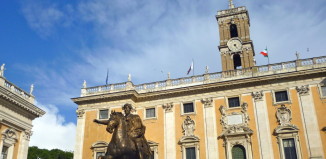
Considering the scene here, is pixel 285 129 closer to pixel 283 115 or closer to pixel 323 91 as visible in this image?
pixel 283 115

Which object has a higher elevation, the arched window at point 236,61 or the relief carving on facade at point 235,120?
the arched window at point 236,61

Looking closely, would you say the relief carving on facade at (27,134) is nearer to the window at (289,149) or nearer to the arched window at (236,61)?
the arched window at (236,61)

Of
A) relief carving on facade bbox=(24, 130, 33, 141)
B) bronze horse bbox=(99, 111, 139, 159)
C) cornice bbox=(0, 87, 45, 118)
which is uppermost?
cornice bbox=(0, 87, 45, 118)

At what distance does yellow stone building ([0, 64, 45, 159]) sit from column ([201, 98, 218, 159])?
47.3 feet

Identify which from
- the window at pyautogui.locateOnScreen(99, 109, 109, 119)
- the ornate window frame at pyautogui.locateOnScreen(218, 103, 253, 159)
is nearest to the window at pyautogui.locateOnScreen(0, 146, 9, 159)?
the window at pyautogui.locateOnScreen(99, 109, 109, 119)

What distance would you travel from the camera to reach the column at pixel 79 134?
101 ft

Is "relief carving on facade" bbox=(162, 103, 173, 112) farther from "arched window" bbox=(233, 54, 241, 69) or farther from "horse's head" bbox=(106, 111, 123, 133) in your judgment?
"horse's head" bbox=(106, 111, 123, 133)

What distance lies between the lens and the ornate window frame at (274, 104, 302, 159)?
25.9 metres

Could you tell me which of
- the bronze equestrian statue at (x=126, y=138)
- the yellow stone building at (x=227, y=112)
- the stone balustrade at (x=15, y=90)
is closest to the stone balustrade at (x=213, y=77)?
the yellow stone building at (x=227, y=112)

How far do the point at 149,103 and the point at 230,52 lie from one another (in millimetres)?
9759

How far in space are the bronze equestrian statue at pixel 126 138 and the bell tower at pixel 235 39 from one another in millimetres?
23605

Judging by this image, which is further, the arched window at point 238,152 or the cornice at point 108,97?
the cornice at point 108,97

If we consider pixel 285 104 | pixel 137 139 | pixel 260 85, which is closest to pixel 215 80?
pixel 260 85

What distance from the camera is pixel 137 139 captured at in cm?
1115
